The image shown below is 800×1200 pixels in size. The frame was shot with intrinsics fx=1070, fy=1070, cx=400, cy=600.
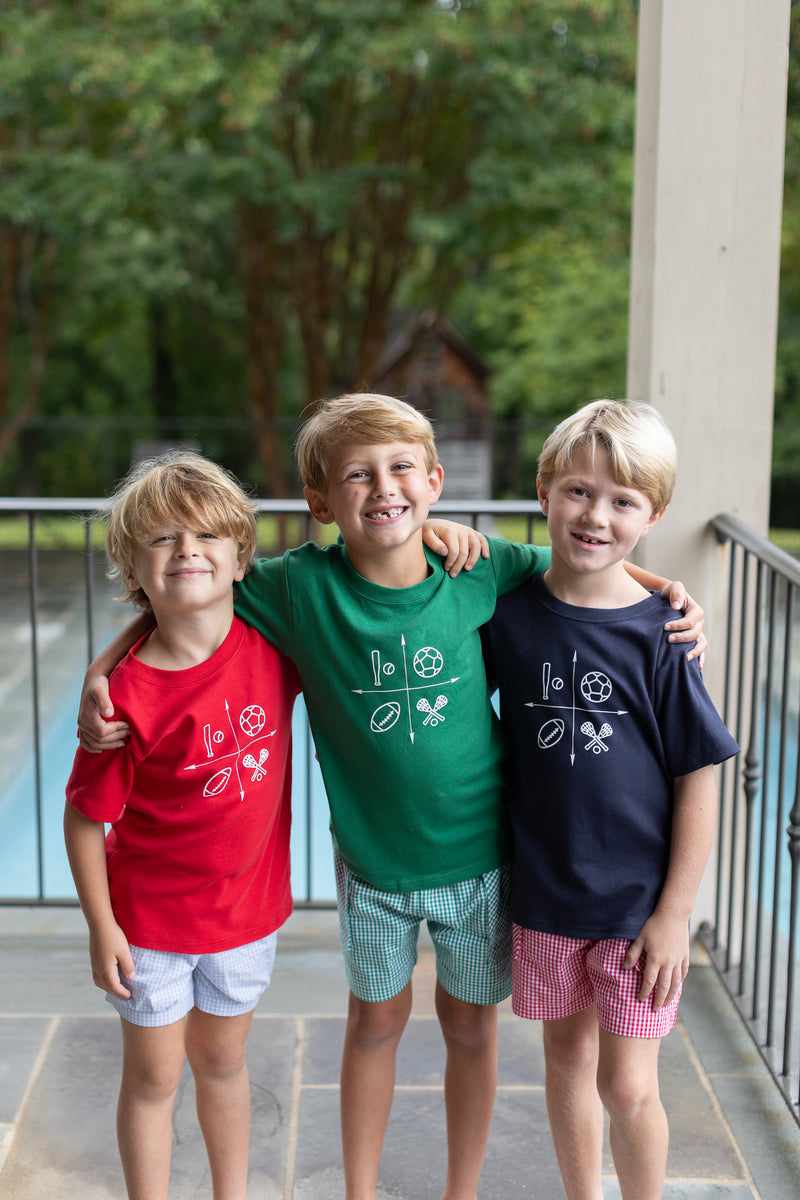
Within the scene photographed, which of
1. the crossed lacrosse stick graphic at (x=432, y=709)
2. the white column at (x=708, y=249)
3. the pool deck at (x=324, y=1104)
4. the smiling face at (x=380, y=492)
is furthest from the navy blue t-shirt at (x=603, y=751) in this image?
the white column at (x=708, y=249)

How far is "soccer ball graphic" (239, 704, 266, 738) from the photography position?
4.75ft

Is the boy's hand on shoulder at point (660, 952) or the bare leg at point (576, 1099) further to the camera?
the bare leg at point (576, 1099)

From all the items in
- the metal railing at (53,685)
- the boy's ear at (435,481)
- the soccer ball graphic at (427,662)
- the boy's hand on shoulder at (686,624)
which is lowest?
the metal railing at (53,685)

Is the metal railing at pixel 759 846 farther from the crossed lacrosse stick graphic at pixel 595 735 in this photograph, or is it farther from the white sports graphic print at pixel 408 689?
the white sports graphic print at pixel 408 689

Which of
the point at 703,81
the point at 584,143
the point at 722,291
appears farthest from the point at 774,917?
the point at 584,143

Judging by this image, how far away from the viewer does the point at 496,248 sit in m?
11.1

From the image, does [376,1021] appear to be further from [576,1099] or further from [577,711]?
[577,711]

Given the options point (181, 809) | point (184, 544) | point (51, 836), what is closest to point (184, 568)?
point (184, 544)

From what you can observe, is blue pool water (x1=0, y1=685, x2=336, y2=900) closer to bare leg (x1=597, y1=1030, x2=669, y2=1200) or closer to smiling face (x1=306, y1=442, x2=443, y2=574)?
bare leg (x1=597, y1=1030, x2=669, y2=1200)

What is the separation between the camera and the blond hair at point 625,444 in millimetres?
1381

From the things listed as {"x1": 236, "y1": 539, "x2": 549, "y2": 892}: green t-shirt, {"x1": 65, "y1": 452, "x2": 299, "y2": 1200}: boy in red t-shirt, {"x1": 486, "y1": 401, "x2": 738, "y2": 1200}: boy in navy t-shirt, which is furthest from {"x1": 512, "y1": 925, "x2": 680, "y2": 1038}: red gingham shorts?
{"x1": 65, "y1": 452, "x2": 299, "y2": 1200}: boy in red t-shirt

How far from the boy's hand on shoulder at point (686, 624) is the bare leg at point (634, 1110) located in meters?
0.53

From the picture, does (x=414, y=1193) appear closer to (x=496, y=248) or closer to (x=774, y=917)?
(x=774, y=917)

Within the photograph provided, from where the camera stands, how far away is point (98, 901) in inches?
56.9
